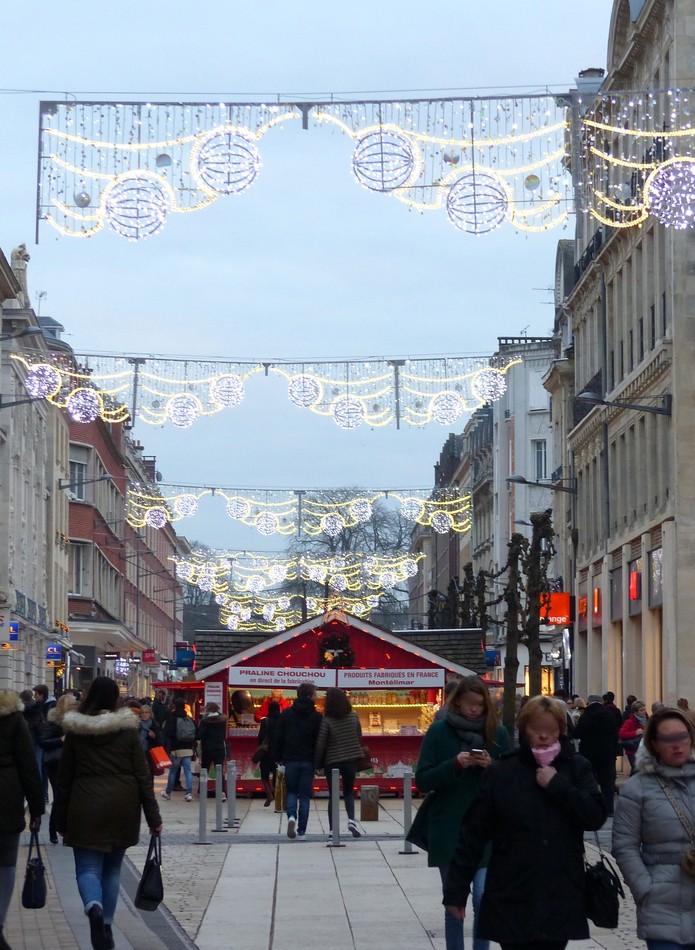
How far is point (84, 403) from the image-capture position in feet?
123

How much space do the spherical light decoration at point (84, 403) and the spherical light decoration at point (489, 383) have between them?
8.07 m

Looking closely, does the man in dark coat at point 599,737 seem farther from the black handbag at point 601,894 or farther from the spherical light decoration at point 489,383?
the black handbag at point 601,894

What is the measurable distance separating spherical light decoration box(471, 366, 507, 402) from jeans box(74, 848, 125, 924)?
80.5ft

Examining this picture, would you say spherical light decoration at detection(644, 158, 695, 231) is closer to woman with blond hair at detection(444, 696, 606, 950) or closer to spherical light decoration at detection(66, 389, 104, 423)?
spherical light decoration at detection(66, 389, 104, 423)

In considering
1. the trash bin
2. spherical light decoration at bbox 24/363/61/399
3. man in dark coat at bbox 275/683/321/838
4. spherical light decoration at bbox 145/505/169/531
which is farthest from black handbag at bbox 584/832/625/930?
spherical light decoration at bbox 145/505/169/531

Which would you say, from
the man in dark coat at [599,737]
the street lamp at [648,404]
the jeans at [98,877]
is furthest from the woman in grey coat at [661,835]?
the street lamp at [648,404]

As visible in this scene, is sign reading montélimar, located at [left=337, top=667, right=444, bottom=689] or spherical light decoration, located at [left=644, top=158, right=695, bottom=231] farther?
sign reading montélimar, located at [left=337, top=667, right=444, bottom=689]

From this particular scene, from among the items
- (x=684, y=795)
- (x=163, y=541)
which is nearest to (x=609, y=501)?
(x=684, y=795)

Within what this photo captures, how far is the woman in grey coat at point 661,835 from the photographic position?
23.1 ft

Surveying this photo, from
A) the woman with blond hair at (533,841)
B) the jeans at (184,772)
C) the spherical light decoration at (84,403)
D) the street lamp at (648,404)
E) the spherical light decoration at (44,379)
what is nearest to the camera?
the woman with blond hair at (533,841)

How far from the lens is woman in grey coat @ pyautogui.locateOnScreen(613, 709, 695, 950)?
7039 millimetres

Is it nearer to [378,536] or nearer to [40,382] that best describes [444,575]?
[378,536]

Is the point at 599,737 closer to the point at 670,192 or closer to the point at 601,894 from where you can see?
the point at 670,192

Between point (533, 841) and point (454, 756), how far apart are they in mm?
2904
